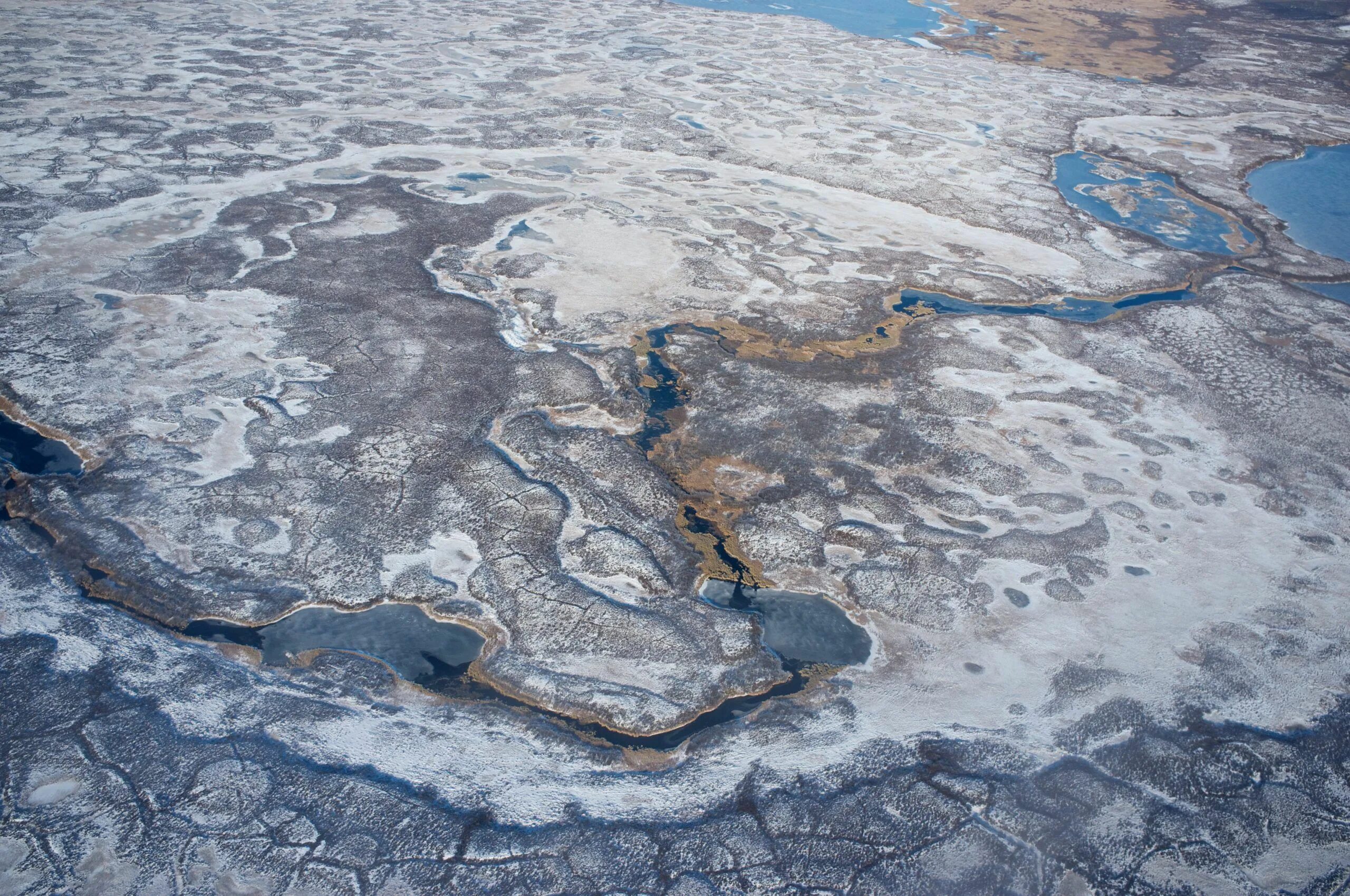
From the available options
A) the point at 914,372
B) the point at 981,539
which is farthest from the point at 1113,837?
the point at 914,372

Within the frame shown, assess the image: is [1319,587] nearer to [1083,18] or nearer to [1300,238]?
[1300,238]

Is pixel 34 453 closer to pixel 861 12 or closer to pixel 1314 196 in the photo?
pixel 1314 196

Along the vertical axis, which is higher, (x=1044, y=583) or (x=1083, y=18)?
(x=1083, y=18)

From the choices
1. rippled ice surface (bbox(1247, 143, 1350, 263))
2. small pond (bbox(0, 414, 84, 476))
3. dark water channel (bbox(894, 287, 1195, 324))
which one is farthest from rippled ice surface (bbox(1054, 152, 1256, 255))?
small pond (bbox(0, 414, 84, 476))

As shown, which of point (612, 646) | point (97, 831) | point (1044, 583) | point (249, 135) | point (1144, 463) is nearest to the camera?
point (97, 831)

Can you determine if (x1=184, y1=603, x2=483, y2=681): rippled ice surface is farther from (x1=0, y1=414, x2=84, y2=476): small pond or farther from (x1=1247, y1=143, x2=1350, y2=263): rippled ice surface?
(x1=1247, y1=143, x2=1350, y2=263): rippled ice surface

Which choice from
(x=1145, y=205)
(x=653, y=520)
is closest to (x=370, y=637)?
Result: (x=653, y=520)

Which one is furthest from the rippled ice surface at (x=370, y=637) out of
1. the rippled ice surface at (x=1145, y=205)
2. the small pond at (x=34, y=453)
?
the rippled ice surface at (x=1145, y=205)
